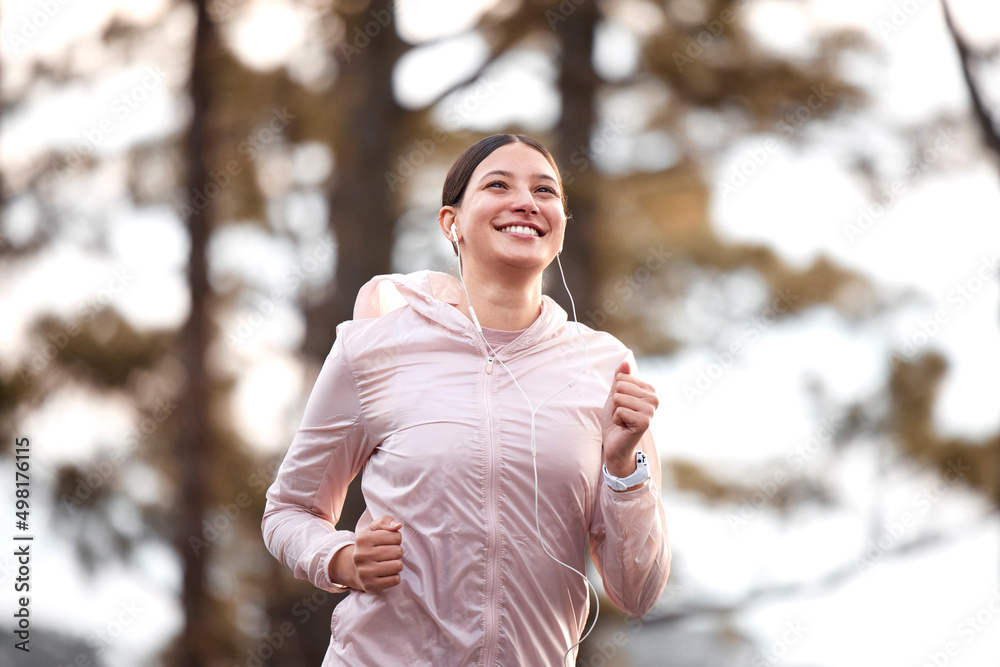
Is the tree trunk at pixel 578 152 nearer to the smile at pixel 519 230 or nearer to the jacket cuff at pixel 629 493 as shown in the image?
the smile at pixel 519 230

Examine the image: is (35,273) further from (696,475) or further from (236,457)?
(696,475)

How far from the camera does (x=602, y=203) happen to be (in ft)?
11.1

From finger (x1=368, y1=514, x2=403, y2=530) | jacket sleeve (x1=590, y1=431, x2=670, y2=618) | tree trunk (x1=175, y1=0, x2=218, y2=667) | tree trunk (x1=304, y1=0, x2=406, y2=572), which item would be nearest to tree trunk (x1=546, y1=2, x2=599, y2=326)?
tree trunk (x1=304, y1=0, x2=406, y2=572)

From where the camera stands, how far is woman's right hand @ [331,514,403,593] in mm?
1138

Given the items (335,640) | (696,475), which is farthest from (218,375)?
(335,640)

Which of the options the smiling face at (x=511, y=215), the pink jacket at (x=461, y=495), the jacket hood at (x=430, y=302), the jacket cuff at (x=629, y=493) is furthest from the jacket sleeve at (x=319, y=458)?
the jacket cuff at (x=629, y=493)

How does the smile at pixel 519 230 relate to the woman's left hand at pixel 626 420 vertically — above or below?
above

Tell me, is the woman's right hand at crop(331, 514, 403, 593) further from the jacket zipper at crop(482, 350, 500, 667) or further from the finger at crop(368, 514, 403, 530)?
the jacket zipper at crop(482, 350, 500, 667)

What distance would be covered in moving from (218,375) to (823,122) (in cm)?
251

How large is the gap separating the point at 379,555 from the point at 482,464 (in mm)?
176

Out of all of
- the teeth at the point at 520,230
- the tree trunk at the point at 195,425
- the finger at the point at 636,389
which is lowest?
the tree trunk at the point at 195,425

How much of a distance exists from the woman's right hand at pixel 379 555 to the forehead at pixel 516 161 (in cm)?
54

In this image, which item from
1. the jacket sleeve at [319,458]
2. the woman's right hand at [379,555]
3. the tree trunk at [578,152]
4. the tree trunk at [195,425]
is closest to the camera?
the woman's right hand at [379,555]

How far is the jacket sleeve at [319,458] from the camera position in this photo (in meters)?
1.29
